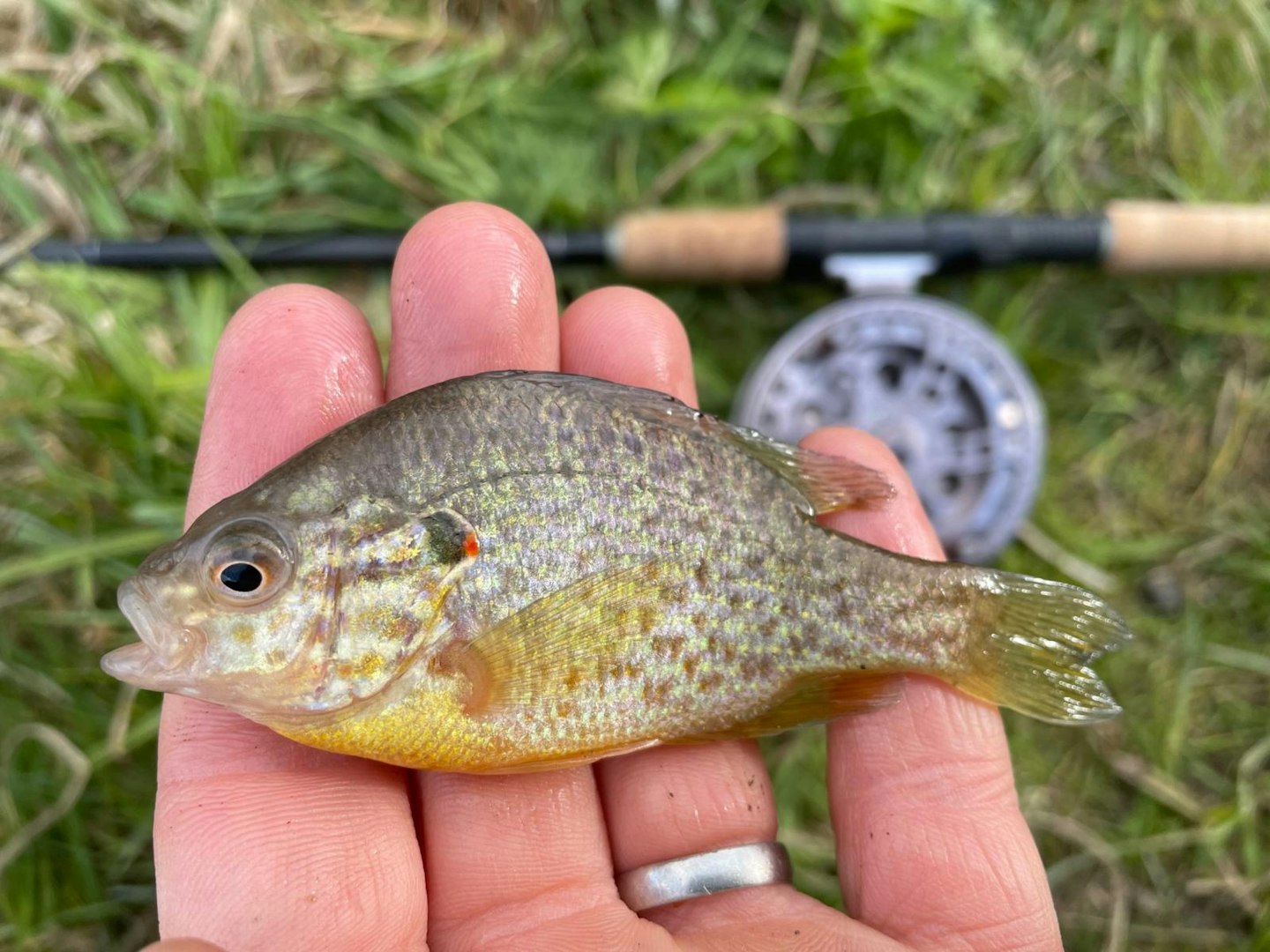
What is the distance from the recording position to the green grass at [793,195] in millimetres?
4215

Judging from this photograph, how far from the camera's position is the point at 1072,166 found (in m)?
4.89

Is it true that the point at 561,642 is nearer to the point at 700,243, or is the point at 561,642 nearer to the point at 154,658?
the point at 154,658

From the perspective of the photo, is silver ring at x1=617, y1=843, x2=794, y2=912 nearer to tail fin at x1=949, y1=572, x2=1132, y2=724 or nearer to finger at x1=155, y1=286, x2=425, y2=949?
finger at x1=155, y1=286, x2=425, y2=949

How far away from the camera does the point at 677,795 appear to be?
10.5 ft

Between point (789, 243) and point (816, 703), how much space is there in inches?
89.6

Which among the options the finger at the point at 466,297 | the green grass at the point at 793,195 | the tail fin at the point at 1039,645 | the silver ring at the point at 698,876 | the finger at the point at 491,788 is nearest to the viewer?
the finger at the point at 491,788

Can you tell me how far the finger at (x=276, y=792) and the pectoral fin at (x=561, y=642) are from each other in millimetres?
526

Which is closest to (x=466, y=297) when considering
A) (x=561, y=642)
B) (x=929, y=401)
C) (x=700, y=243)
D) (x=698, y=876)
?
(x=561, y=642)

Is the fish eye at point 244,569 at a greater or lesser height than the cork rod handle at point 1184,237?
lesser

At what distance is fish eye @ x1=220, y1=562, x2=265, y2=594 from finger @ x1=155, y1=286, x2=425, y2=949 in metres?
0.53

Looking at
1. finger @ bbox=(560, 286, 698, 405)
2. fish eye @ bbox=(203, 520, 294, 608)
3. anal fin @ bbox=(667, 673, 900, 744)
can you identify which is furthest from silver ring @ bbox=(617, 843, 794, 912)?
finger @ bbox=(560, 286, 698, 405)

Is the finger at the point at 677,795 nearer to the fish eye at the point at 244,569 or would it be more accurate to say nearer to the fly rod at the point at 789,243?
the fly rod at the point at 789,243

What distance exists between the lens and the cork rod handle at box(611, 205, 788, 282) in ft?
14.3

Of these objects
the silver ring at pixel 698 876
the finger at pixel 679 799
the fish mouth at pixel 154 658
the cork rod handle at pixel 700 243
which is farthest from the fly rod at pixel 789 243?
the silver ring at pixel 698 876
